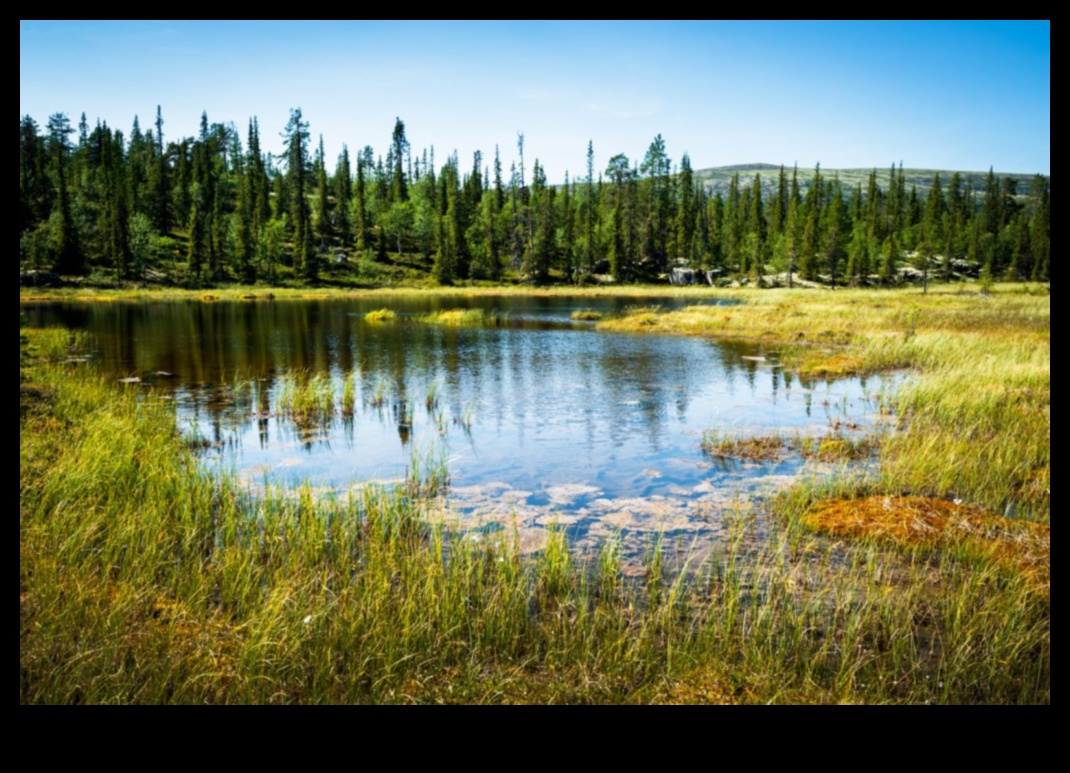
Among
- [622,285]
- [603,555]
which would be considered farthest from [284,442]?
[622,285]

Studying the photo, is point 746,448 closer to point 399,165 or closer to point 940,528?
point 940,528

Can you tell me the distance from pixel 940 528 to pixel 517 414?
1186cm

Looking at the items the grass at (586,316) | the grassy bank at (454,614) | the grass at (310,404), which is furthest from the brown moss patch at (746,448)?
the grass at (586,316)

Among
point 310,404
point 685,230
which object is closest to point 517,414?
point 310,404

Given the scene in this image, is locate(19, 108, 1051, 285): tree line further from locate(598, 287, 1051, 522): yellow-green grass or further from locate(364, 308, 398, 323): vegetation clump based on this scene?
locate(598, 287, 1051, 522): yellow-green grass

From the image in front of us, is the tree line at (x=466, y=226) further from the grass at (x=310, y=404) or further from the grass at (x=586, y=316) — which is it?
the grass at (x=310, y=404)

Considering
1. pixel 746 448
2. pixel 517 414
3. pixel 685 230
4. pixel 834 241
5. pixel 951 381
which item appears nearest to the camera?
pixel 746 448

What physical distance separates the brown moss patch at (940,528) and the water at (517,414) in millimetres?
1593

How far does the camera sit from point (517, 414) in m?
19.5

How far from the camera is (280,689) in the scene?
5652 mm

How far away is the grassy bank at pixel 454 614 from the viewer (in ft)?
18.8

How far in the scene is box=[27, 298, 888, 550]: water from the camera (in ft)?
39.1

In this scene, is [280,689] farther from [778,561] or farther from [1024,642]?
[1024,642]
